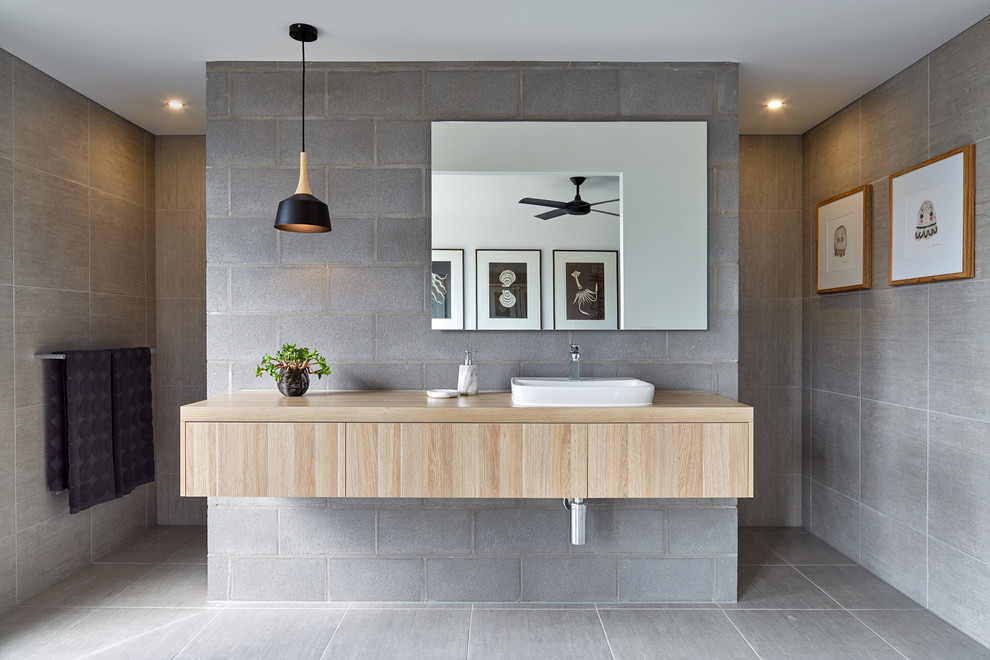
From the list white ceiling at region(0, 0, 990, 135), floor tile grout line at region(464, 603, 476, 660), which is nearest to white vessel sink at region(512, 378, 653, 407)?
floor tile grout line at region(464, 603, 476, 660)

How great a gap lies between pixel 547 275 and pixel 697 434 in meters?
0.92

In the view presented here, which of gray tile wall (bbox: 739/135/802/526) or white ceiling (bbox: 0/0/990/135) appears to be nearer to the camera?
white ceiling (bbox: 0/0/990/135)

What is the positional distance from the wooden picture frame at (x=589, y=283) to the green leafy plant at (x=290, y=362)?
1.05 metres

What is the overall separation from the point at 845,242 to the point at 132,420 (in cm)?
376

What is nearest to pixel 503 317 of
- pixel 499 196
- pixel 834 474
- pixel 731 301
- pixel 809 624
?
pixel 499 196

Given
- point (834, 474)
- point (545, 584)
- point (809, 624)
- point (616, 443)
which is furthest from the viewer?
point (834, 474)

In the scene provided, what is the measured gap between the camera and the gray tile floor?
2275mm

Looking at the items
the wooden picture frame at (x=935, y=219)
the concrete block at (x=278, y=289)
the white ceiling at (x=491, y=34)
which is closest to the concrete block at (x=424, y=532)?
the concrete block at (x=278, y=289)

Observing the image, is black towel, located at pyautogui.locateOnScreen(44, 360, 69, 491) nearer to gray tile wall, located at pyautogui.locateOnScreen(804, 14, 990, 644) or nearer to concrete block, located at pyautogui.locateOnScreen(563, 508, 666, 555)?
concrete block, located at pyautogui.locateOnScreen(563, 508, 666, 555)

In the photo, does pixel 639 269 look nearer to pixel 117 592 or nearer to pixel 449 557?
pixel 449 557

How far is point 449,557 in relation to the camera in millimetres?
2693

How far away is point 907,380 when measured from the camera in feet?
8.96

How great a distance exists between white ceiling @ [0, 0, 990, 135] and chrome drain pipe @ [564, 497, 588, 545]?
6.05ft

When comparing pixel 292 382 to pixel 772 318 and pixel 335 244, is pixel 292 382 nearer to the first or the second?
pixel 335 244
